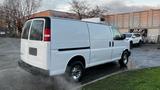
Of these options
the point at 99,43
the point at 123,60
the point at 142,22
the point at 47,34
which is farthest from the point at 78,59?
the point at 142,22

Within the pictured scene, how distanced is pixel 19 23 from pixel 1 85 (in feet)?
142

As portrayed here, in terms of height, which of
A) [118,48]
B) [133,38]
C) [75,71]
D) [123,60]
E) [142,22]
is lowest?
[123,60]

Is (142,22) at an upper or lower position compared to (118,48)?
upper

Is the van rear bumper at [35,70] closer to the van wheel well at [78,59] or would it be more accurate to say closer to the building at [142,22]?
the van wheel well at [78,59]

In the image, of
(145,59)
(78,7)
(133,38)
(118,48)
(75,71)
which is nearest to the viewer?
(75,71)

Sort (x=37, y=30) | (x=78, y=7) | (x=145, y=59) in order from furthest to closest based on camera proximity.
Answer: (x=78, y=7) → (x=145, y=59) → (x=37, y=30)

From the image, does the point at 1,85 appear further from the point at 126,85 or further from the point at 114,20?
the point at 114,20

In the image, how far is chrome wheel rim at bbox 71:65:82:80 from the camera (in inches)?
276

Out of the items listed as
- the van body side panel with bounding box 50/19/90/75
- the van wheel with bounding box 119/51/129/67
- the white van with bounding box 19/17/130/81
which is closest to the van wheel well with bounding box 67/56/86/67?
the white van with bounding box 19/17/130/81

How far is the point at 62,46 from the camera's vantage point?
6.29m

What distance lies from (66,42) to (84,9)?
3900cm

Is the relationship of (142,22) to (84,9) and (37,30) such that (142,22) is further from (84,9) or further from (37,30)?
(37,30)

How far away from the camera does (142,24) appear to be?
35.8m

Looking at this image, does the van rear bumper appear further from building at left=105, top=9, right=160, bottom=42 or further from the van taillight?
building at left=105, top=9, right=160, bottom=42
